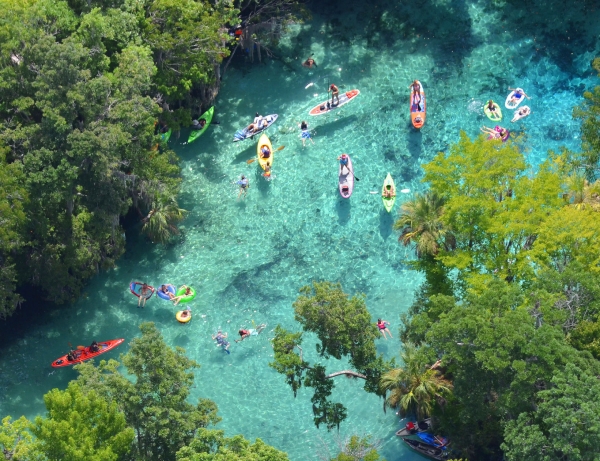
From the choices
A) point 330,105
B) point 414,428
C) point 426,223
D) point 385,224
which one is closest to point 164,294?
point 385,224

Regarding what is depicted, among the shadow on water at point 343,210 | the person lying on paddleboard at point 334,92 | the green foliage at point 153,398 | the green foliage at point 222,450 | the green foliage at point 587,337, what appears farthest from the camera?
the person lying on paddleboard at point 334,92

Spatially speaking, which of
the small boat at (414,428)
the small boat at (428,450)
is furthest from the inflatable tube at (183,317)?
the small boat at (428,450)

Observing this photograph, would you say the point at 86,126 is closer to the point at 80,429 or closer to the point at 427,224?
the point at 80,429

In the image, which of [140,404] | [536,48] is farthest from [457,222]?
[536,48]

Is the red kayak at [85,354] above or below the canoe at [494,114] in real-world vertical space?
below

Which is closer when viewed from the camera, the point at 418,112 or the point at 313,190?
the point at 313,190

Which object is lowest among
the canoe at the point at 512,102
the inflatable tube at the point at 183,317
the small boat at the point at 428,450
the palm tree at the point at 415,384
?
the small boat at the point at 428,450

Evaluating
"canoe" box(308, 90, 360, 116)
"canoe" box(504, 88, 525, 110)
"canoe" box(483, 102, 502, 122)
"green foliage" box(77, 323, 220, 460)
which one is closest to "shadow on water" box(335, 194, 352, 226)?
"canoe" box(308, 90, 360, 116)

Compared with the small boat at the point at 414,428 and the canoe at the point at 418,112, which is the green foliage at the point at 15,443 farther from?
the canoe at the point at 418,112
